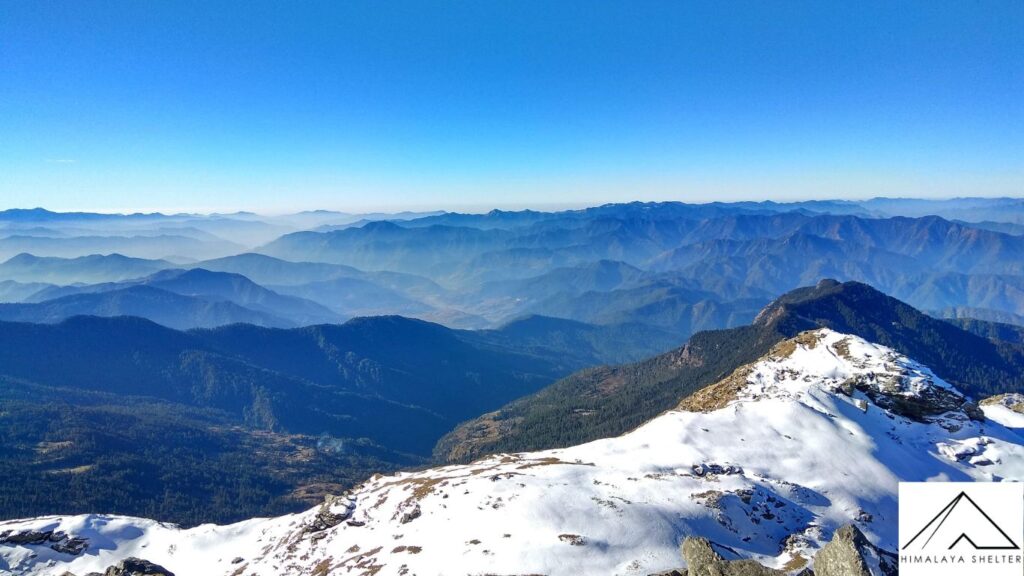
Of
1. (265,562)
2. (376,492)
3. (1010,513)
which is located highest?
(1010,513)

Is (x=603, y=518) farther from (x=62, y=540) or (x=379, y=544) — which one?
(x=62, y=540)

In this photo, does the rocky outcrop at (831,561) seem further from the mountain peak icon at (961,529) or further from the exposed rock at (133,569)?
the exposed rock at (133,569)

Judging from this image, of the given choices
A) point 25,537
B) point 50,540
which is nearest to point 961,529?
point 50,540

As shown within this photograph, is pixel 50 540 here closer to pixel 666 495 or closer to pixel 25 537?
pixel 25 537

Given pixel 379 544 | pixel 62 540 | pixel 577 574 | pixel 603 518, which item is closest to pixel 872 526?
pixel 603 518

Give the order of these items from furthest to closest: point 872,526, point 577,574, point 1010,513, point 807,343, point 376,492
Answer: point 807,343 < point 376,492 < point 872,526 < point 577,574 < point 1010,513

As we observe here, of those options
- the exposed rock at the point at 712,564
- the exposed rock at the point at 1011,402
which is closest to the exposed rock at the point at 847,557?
the exposed rock at the point at 712,564

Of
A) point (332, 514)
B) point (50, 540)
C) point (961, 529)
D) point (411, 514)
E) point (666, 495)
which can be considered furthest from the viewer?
point (50, 540)
